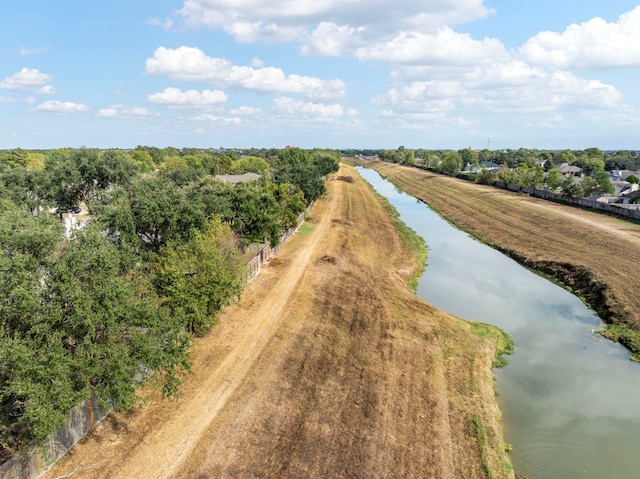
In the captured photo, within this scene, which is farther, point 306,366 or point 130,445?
point 306,366

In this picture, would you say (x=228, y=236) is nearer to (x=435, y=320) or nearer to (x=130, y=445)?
(x=435, y=320)

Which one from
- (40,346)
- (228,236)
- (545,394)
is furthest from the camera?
(228,236)

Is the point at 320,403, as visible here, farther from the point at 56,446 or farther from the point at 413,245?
the point at 413,245

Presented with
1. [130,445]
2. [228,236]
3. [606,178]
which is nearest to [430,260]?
[228,236]

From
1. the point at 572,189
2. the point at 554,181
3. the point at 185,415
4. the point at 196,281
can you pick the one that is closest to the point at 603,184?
the point at 572,189

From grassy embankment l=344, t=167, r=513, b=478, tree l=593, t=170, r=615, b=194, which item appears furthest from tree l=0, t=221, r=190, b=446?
tree l=593, t=170, r=615, b=194
